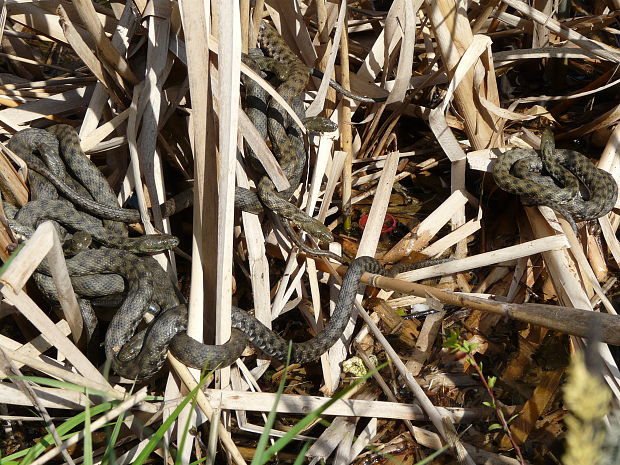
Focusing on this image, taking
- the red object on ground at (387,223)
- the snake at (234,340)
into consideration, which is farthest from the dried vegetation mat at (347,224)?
the snake at (234,340)

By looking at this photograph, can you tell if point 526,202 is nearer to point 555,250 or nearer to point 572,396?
point 555,250

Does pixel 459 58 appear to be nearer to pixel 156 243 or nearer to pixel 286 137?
pixel 286 137

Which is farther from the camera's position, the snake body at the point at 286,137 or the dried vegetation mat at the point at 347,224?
the snake body at the point at 286,137

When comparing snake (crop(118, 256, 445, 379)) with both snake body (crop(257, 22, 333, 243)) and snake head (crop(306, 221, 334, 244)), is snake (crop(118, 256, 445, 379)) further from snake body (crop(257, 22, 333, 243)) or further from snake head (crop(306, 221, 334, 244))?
snake body (crop(257, 22, 333, 243))

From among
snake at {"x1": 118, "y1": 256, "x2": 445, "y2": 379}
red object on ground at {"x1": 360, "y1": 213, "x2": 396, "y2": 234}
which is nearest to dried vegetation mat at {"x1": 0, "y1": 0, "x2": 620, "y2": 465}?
red object on ground at {"x1": 360, "y1": 213, "x2": 396, "y2": 234}

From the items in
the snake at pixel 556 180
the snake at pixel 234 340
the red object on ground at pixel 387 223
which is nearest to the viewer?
the snake at pixel 234 340

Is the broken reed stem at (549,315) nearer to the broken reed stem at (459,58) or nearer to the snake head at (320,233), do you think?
the snake head at (320,233)
